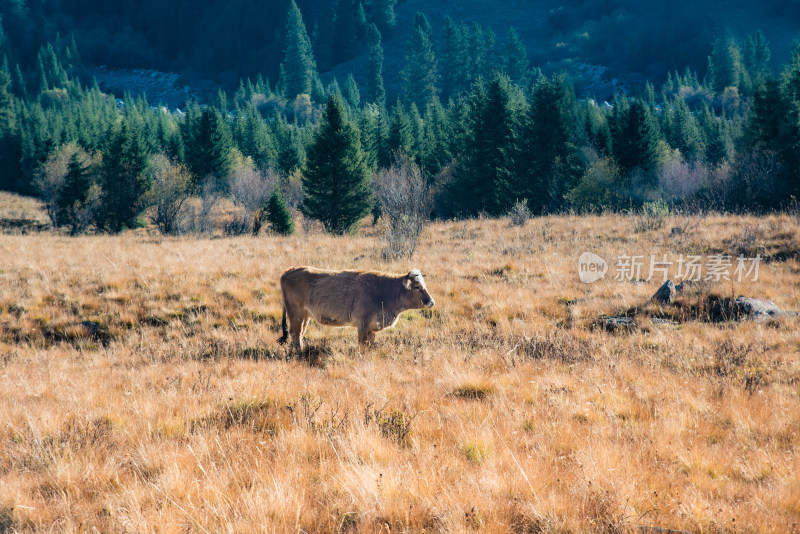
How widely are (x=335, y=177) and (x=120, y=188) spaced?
1874cm

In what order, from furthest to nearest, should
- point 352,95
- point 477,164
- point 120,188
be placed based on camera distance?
point 352,95 < point 477,164 < point 120,188

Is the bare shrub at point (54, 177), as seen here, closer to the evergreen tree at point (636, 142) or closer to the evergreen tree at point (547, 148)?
the evergreen tree at point (547, 148)

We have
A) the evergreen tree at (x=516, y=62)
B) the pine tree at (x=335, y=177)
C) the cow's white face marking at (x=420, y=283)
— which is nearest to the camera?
the cow's white face marking at (x=420, y=283)

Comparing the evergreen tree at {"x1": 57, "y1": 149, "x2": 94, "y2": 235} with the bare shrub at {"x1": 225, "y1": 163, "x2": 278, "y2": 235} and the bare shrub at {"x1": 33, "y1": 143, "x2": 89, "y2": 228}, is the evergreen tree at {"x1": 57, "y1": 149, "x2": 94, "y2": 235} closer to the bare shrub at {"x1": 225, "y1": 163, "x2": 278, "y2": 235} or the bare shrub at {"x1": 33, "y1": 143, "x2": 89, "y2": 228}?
the bare shrub at {"x1": 33, "y1": 143, "x2": 89, "y2": 228}

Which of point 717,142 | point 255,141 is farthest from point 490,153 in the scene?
point 255,141

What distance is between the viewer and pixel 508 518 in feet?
10.9

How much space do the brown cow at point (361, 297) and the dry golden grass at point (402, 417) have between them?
1.84ft

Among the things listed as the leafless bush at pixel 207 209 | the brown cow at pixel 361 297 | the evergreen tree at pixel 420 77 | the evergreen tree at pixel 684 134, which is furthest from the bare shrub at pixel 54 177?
the evergreen tree at pixel 684 134

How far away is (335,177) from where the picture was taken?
36125 mm

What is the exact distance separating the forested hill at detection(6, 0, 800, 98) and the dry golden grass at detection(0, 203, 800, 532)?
4503 inches

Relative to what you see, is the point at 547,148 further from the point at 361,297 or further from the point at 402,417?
the point at 402,417

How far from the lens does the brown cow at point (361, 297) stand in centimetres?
837

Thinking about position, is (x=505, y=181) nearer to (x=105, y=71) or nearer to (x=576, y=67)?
(x=576, y=67)

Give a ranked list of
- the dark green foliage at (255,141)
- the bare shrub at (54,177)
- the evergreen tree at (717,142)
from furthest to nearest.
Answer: the dark green foliage at (255,141)
the evergreen tree at (717,142)
the bare shrub at (54,177)
